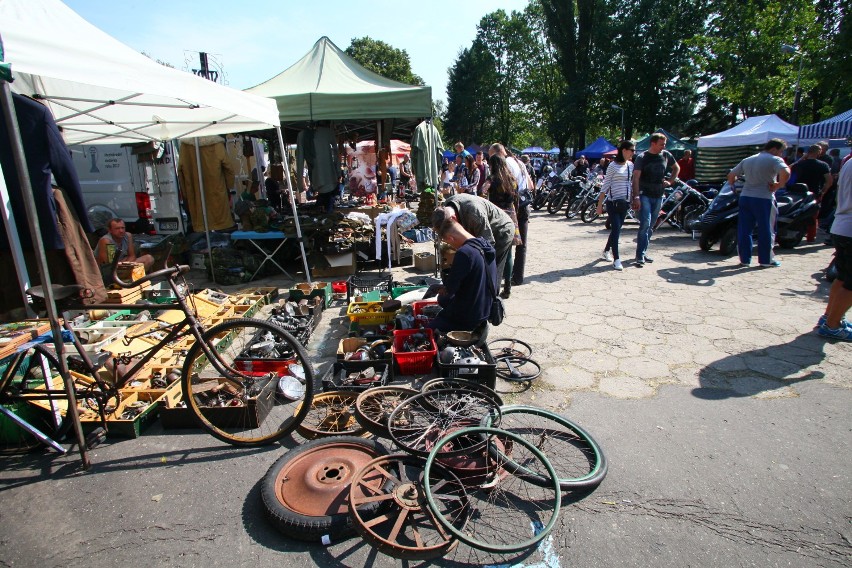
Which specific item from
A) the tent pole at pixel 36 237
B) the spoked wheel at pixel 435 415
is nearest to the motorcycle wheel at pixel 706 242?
the spoked wheel at pixel 435 415

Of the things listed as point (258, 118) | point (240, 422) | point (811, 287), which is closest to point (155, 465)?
point (240, 422)

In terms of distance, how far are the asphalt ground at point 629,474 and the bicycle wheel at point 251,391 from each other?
0.16m

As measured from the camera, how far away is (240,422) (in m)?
3.21

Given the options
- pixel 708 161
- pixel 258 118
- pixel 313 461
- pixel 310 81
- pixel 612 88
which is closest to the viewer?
pixel 313 461

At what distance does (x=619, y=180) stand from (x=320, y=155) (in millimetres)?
5140

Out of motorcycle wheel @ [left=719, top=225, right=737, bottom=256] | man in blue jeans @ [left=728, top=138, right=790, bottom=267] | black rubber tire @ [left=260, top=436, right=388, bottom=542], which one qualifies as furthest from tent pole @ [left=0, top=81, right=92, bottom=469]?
motorcycle wheel @ [left=719, top=225, right=737, bottom=256]

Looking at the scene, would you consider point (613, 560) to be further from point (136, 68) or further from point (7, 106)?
point (136, 68)

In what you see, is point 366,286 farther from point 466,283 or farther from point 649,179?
point 649,179

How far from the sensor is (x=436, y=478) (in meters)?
2.40

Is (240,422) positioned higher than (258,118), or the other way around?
(258,118)

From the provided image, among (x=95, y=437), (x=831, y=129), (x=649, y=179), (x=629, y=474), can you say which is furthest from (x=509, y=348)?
(x=831, y=129)

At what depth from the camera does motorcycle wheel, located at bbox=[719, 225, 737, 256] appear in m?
7.62

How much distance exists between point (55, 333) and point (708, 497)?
388 cm

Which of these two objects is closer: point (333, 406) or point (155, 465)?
point (155, 465)
